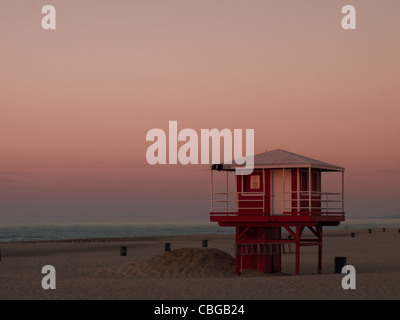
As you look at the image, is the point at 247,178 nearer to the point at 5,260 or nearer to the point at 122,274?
the point at 122,274

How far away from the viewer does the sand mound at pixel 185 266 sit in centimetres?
3044

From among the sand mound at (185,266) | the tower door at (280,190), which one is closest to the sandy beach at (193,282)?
the sand mound at (185,266)

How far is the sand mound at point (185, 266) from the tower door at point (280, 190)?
3.92 m

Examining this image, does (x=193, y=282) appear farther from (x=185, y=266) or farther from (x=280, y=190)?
(x=280, y=190)

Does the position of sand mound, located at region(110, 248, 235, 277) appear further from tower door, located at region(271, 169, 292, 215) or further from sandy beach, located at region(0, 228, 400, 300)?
tower door, located at region(271, 169, 292, 215)

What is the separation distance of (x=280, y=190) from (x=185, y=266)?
19.0 feet

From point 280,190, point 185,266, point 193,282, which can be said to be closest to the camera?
point 193,282

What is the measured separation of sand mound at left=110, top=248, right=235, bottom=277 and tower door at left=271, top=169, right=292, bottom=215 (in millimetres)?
3917

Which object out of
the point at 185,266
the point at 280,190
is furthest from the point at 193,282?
the point at 280,190

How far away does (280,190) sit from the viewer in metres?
30.4

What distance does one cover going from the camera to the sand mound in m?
30.4

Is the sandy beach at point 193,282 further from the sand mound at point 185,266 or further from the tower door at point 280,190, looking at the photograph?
the tower door at point 280,190

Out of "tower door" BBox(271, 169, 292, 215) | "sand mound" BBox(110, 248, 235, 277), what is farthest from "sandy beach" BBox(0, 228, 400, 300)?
"tower door" BBox(271, 169, 292, 215)
